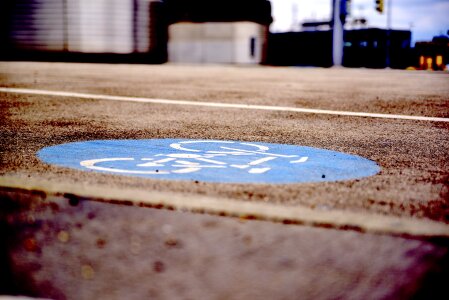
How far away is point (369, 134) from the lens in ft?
18.6

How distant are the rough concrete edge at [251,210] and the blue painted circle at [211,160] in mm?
647

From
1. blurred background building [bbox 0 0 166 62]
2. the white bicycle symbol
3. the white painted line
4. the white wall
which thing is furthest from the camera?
the white wall

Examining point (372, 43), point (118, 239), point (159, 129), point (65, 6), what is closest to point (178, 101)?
point (159, 129)

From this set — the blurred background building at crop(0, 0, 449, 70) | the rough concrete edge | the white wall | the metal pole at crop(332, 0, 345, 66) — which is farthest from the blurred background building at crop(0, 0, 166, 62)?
the rough concrete edge

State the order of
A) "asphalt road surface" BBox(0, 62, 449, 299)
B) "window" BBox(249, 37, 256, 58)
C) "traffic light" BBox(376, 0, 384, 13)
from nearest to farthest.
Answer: "asphalt road surface" BBox(0, 62, 449, 299)
"traffic light" BBox(376, 0, 384, 13)
"window" BBox(249, 37, 256, 58)

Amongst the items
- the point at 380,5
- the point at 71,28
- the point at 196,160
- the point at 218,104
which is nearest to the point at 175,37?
the point at 71,28

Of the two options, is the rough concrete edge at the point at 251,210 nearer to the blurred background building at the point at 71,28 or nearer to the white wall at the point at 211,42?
the blurred background building at the point at 71,28

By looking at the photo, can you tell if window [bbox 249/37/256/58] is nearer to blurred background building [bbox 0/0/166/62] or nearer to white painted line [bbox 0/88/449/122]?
blurred background building [bbox 0/0/166/62]

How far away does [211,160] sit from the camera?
12.7 ft

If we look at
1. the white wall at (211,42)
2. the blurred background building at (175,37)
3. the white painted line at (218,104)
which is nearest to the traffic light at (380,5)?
the blurred background building at (175,37)

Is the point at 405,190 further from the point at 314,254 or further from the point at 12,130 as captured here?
the point at 12,130

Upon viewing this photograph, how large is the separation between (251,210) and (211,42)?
4381 cm

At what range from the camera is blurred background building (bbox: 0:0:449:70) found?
3838 centimetres

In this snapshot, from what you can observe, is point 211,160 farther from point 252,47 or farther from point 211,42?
point 252,47
